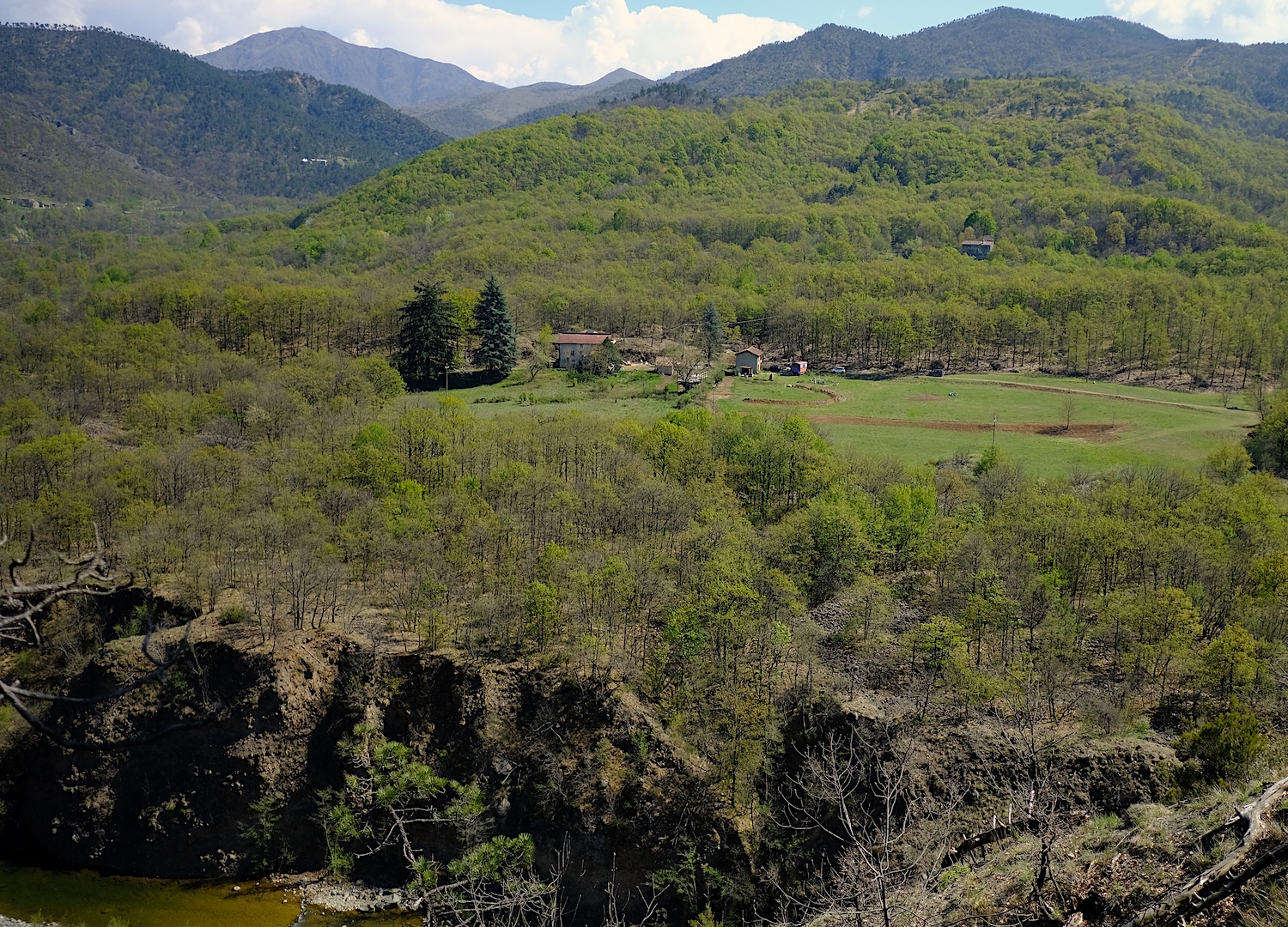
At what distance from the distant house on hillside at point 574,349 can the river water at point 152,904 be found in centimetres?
5378

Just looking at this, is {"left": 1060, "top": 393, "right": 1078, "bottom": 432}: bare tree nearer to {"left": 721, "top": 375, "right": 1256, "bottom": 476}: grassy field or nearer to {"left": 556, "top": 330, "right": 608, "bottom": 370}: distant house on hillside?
→ {"left": 721, "top": 375, "right": 1256, "bottom": 476}: grassy field

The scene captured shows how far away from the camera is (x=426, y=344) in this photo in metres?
74.7

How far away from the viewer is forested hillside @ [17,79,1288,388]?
86062 mm

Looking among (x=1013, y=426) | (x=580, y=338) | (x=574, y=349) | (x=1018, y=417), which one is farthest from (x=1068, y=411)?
(x=580, y=338)

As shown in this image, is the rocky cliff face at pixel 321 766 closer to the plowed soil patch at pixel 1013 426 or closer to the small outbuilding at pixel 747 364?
the plowed soil patch at pixel 1013 426

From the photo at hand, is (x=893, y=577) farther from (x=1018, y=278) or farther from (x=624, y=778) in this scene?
(x=1018, y=278)

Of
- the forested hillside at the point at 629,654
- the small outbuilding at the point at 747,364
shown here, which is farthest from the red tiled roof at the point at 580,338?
the forested hillside at the point at 629,654

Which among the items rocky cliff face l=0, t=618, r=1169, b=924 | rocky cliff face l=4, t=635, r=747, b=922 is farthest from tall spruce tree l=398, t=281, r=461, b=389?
rocky cliff face l=4, t=635, r=747, b=922

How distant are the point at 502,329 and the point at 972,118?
13593 centimetres

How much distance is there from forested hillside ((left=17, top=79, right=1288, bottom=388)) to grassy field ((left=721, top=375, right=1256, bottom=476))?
9.24 metres

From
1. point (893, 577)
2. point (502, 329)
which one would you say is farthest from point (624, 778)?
point (502, 329)

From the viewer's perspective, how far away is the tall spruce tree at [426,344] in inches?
2943

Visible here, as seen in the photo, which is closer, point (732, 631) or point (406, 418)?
point (732, 631)

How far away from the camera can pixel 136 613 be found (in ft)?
115
